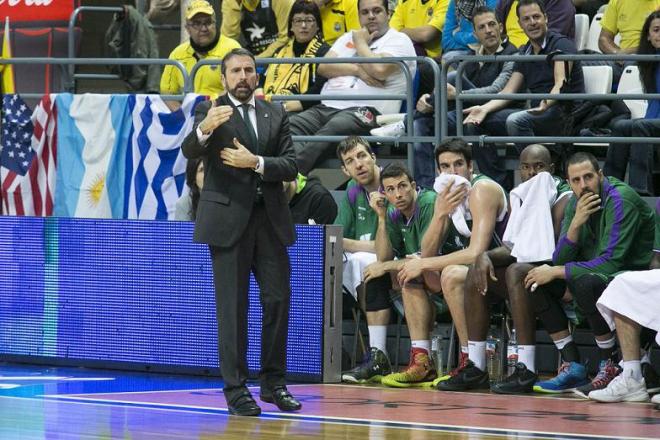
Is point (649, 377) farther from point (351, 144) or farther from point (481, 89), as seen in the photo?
point (481, 89)

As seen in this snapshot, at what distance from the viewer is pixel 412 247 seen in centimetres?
1114

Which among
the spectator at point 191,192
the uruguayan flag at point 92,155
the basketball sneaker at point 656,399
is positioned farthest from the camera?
the uruguayan flag at point 92,155

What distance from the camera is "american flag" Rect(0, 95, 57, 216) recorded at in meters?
13.1

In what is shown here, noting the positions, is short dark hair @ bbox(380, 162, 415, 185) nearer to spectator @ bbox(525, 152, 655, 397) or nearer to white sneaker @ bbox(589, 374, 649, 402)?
spectator @ bbox(525, 152, 655, 397)

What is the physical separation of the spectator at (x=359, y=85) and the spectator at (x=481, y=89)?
1.85 feet

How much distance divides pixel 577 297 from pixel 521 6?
119 inches

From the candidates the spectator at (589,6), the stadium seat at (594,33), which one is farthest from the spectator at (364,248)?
the spectator at (589,6)

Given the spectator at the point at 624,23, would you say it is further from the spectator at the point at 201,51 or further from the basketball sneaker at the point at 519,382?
the spectator at the point at 201,51

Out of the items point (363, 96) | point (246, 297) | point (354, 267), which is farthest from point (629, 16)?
point (246, 297)

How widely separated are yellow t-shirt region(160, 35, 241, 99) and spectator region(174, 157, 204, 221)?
1651 millimetres

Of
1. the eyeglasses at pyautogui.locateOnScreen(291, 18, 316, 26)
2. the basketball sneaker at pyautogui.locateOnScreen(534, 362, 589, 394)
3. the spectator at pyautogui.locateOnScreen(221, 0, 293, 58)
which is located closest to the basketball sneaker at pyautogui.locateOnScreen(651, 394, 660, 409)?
the basketball sneaker at pyautogui.locateOnScreen(534, 362, 589, 394)

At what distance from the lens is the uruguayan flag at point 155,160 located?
41.4 feet

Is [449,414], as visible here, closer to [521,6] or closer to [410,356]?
[410,356]

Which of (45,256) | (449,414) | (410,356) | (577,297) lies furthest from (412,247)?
(45,256)
